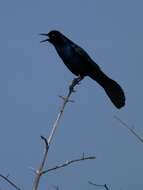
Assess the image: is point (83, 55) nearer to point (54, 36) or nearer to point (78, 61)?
point (78, 61)

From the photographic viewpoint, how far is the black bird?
947 cm

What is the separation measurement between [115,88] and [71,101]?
14.8ft

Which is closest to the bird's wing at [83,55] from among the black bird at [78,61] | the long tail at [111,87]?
the black bird at [78,61]

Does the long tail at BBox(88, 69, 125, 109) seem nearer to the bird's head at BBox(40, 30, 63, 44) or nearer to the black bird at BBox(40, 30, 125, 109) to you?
the black bird at BBox(40, 30, 125, 109)

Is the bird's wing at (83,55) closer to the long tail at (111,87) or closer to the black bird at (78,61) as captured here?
the black bird at (78,61)

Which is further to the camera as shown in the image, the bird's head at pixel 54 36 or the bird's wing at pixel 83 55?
the bird's head at pixel 54 36

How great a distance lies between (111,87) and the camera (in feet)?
30.1

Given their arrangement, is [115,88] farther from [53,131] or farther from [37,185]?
[37,185]

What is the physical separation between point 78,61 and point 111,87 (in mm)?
1687

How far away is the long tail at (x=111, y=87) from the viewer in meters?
8.25

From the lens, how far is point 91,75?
10.3m

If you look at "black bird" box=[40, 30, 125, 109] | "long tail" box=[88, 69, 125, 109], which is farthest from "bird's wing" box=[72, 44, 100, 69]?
"long tail" box=[88, 69, 125, 109]

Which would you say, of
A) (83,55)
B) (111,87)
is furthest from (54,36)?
(111,87)

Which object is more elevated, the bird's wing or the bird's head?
the bird's head
